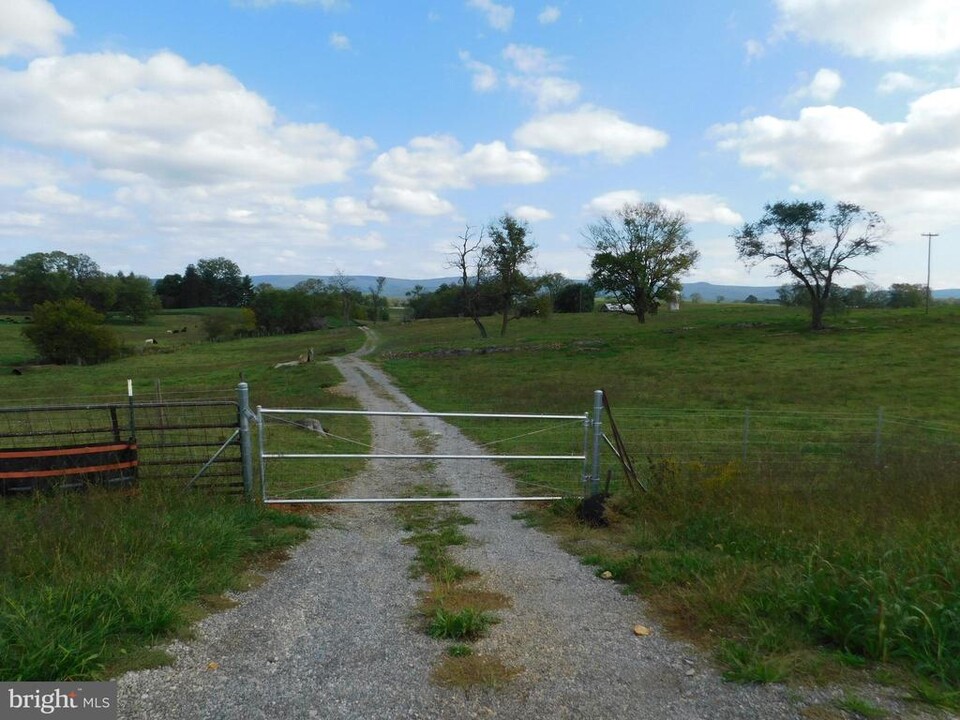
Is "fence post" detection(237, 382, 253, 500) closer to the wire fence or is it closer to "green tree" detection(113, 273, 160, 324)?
the wire fence

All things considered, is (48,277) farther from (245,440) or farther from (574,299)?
(245,440)

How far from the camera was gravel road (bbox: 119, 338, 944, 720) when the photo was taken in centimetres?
357

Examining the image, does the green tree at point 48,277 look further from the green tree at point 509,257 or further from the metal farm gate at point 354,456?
the metal farm gate at point 354,456

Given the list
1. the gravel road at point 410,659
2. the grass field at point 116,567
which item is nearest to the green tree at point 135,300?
the grass field at point 116,567

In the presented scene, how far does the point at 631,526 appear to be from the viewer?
7.37 m

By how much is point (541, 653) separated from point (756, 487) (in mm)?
4281

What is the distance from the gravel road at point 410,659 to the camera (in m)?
3.57

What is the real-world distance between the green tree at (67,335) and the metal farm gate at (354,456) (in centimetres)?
5518

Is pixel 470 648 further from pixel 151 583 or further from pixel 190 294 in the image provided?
pixel 190 294

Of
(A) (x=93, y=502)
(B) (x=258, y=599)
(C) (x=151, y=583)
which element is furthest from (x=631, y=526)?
(A) (x=93, y=502)

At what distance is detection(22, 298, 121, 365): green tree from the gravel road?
6656cm

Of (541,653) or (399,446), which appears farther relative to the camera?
(399,446)

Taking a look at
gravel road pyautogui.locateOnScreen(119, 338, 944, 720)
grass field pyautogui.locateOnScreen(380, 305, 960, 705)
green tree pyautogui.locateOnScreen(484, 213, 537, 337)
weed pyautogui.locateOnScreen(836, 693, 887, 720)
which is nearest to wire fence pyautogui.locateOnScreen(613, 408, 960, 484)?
grass field pyautogui.locateOnScreen(380, 305, 960, 705)

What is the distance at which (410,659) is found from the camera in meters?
4.17
